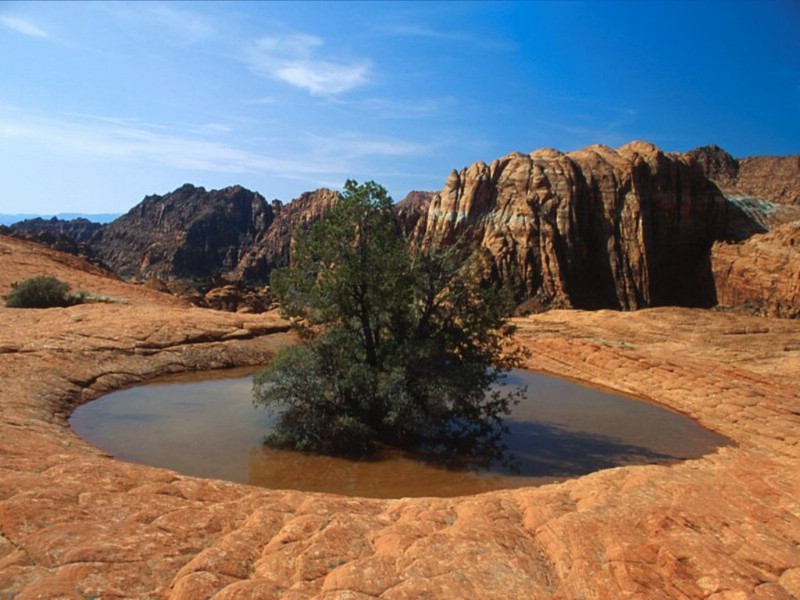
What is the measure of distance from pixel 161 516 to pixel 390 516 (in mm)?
2616

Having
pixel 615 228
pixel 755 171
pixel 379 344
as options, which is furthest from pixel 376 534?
pixel 755 171

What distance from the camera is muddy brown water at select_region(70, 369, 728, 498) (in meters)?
9.16

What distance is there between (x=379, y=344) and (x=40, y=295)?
17138 mm

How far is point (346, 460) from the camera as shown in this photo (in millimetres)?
10172

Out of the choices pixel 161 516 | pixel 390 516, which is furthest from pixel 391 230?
pixel 161 516

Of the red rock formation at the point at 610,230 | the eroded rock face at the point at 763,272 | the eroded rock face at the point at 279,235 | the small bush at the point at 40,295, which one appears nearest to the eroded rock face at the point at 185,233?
the eroded rock face at the point at 279,235

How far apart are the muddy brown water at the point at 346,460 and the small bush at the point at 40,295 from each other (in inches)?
425

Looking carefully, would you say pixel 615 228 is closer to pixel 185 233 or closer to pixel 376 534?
pixel 376 534

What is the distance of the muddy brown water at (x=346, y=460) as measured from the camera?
916 centimetres

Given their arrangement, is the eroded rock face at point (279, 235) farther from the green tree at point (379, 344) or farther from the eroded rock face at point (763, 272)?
the green tree at point (379, 344)

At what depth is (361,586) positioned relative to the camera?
4.87 metres

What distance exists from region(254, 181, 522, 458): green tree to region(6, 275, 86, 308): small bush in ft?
50.0

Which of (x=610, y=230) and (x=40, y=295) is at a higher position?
(x=610, y=230)

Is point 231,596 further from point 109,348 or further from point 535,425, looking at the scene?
point 109,348
